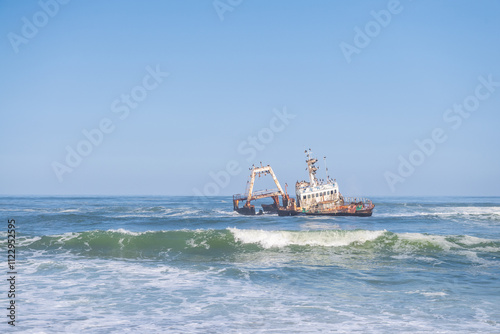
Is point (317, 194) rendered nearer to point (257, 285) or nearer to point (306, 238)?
point (306, 238)

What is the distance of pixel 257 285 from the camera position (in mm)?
12648

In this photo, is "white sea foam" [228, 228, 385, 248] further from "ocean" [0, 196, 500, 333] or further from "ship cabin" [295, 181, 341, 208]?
"ship cabin" [295, 181, 341, 208]

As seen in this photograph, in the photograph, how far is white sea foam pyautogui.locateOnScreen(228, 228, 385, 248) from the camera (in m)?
22.9

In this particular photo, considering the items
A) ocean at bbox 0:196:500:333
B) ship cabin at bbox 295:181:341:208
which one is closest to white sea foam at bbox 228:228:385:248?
ocean at bbox 0:196:500:333

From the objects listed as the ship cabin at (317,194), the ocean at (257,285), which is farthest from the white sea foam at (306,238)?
the ship cabin at (317,194)

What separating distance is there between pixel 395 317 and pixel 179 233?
17342 mm

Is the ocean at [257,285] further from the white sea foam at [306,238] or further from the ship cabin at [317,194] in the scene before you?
the ship cabin at [317,194]

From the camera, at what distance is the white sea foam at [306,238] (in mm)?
22938

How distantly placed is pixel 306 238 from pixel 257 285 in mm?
11536

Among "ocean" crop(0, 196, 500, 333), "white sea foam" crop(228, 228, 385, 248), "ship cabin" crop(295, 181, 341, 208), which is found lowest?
"ocean" crop(0, 196, 500, 333)

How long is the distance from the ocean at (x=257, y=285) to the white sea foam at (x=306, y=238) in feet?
0.42

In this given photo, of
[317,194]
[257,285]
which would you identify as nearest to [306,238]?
[257,285]

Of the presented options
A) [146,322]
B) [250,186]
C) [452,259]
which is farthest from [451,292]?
[250,186]

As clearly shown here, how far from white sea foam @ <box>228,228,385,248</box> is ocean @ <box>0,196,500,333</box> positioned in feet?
0.42
